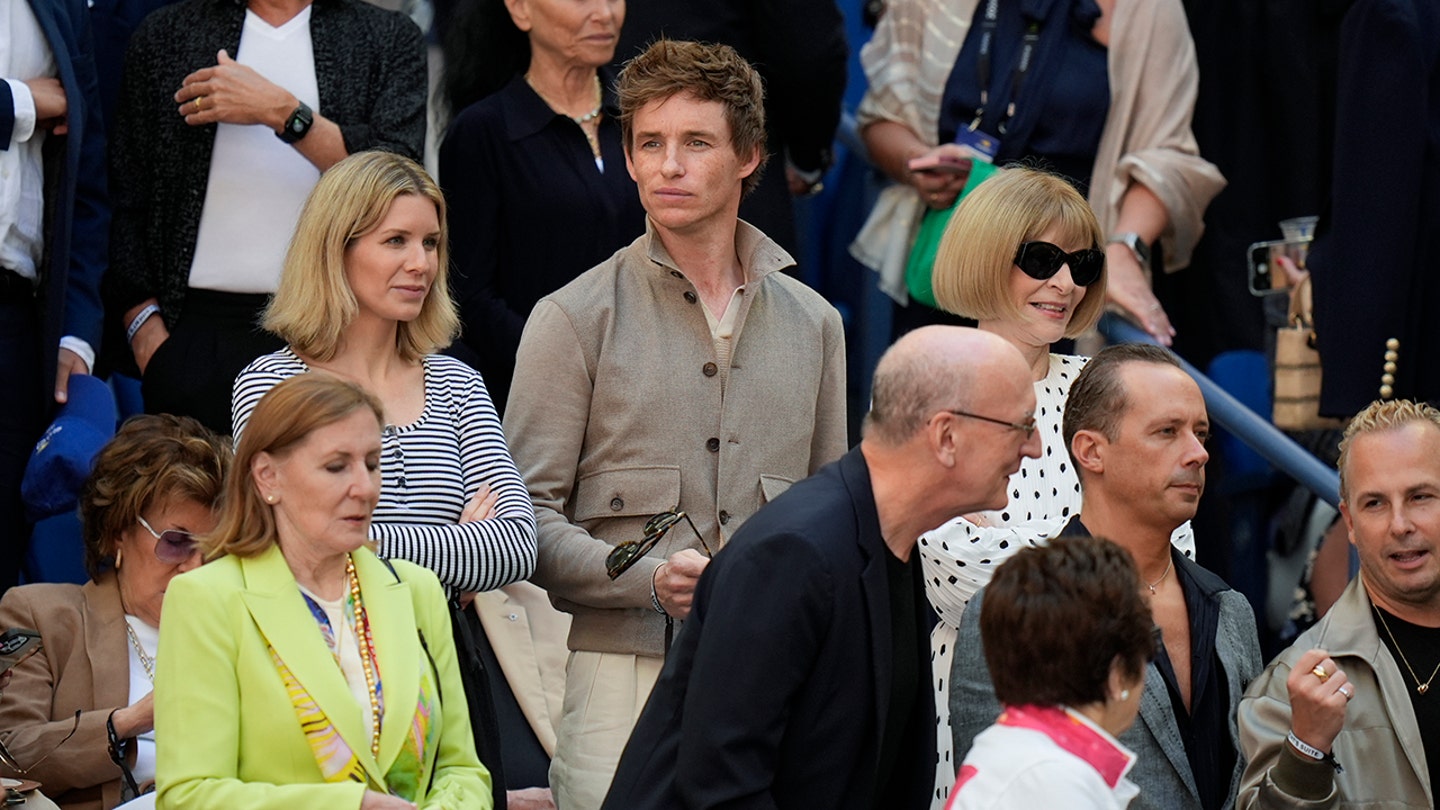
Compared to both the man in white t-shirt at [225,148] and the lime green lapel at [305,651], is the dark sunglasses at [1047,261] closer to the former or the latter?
the man in white t-shirt at [225,148]

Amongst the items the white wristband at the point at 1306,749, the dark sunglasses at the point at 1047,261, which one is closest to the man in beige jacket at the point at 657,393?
the dark sunglasses at the point at 1047,261

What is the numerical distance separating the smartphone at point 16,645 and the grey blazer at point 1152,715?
2.00 meters

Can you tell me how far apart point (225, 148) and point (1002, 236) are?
2124mm

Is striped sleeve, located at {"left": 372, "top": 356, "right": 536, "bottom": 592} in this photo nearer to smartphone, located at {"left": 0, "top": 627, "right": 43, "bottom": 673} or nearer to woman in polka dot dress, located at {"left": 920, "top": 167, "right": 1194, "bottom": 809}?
smartphone, located at {"left": 0, "top": 627, "right": 43, "bottom": 673}

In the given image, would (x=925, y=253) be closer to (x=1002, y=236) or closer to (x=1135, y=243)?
(x=1135, y=243)

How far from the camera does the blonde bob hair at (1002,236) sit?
15.6 feet

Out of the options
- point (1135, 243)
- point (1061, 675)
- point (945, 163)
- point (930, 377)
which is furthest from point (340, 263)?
point (1135, 243)

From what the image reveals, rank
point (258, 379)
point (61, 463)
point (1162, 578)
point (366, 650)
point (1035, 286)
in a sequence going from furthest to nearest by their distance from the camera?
point (61, 463)
point (1035, 286)
point (258, 379)
point (1162, 578)
point (366, 650)

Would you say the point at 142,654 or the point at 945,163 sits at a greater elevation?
the point at 945,163

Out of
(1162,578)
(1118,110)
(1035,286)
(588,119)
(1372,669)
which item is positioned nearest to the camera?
(1372,669)

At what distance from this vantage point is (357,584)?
3965 millimetres

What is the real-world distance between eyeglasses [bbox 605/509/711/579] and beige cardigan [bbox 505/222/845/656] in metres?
0.07

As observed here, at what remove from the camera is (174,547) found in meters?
4.59

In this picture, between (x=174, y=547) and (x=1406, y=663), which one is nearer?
(x=1406, y=663)
